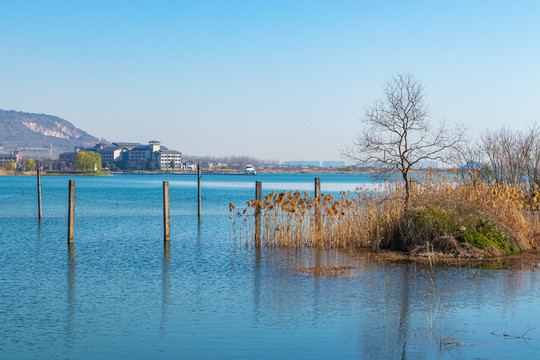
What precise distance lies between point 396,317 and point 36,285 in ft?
28.7

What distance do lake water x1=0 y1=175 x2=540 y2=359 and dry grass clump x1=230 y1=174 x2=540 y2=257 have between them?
1.14m

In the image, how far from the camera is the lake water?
9.48 m

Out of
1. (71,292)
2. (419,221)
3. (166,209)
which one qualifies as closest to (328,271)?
(419,221)

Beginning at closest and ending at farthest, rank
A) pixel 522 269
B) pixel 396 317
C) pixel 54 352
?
1. pixel 54 352
2. pixel 396 317
3. pixel 522 269

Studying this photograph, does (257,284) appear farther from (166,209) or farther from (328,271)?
(166,209)

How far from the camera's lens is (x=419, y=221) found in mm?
18422

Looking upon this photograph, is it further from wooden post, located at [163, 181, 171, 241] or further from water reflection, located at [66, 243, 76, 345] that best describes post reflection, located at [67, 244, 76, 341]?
wooden post, located at [163, 181, 171, 241]

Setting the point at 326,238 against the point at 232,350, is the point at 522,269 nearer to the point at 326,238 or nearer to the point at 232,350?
the point at 326,238

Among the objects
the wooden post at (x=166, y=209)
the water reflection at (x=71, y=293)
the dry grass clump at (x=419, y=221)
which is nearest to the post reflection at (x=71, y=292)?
the water reflection at (x=71, y=293)

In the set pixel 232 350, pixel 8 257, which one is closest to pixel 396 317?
pixel 232 350

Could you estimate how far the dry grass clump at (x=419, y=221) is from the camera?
18.0 metres

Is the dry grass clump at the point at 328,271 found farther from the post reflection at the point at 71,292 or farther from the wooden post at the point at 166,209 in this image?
the wooden post at the point at 166,209

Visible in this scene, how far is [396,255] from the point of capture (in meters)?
18.2

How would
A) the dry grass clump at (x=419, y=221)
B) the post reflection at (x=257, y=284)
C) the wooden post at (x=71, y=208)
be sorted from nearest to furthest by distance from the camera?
the post reflection at (x=257, y=284) → the dry grass clump at (x=419, y=221) → the wooden post at (x=71, y=208)
